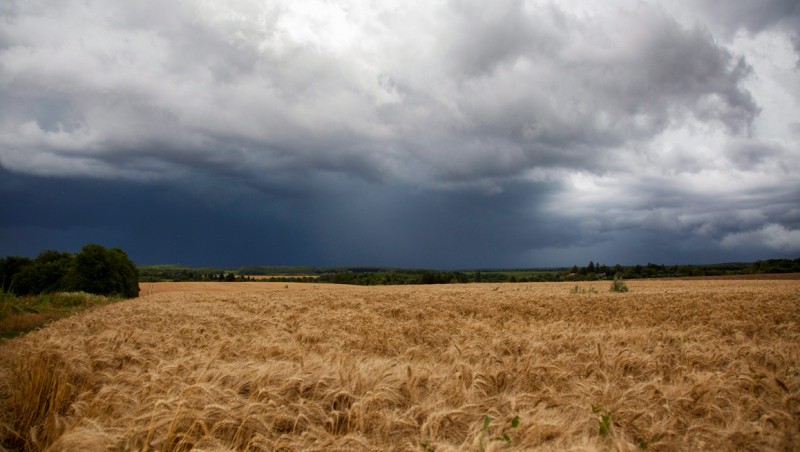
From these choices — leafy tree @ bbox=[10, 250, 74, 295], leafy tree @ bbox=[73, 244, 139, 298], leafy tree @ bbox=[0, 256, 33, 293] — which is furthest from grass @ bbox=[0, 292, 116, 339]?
leafy tree @ bbox=[0, 256, 33, 293]

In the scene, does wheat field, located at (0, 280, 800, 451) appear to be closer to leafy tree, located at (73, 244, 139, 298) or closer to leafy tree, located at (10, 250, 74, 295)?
leafy tree, located at (73, 244, 139, 298)


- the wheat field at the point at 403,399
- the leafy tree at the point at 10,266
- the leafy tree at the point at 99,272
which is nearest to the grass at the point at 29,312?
the wheat field at the point at 403,399

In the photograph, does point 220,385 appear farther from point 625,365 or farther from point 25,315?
point 25,315

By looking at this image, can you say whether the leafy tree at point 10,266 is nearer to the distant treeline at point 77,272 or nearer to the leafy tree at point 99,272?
the distant treeline at point 77,272

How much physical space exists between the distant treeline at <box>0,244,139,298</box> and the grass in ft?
93.0

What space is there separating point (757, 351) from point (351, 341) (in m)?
6.96

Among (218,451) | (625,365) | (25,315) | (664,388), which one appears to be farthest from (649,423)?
(25,315)

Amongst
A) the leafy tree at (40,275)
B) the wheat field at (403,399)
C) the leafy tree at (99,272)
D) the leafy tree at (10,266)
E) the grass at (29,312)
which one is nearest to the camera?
the wheat field at (403,399)

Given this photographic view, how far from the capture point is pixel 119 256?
56.6 m

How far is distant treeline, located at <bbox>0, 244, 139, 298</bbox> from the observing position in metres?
51.4

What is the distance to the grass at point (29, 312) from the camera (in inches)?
588

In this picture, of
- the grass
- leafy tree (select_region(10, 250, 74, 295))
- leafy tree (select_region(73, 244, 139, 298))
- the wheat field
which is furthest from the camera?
leafy tree (select_region(10, 250, 74, 295))

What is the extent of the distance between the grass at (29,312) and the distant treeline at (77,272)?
2834 centimetres

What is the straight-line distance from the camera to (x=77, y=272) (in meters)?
51.6
